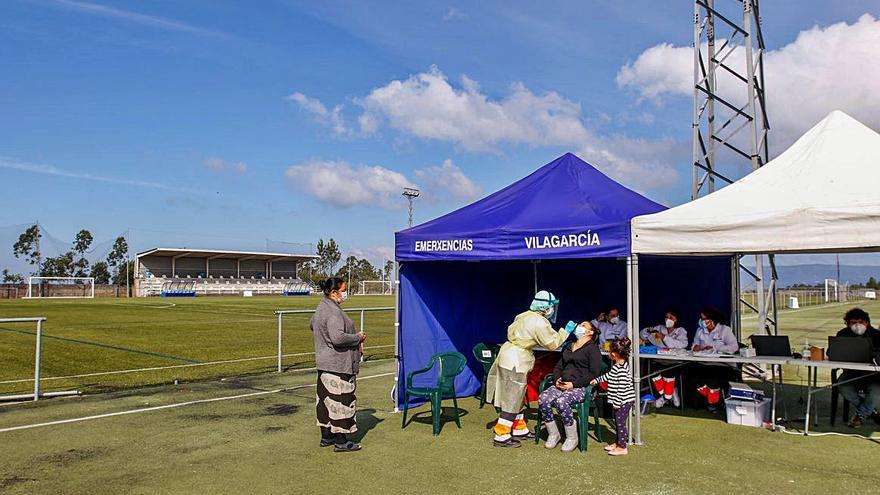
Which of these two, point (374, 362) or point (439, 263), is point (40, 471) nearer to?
point (439, 263)

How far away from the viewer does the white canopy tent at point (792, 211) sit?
5.96 meters

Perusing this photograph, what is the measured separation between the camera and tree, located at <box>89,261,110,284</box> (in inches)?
3873

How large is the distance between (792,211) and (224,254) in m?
94.2

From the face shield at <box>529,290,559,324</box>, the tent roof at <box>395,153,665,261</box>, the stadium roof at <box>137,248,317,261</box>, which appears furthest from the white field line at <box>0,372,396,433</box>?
the stadium roof at <box>137,248,317,261</box>

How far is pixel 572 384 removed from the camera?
6324mm

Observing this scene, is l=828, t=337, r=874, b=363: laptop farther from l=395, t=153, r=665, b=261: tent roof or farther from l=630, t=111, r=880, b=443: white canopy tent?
l=395, t=153, r=665, b=261: tent roof

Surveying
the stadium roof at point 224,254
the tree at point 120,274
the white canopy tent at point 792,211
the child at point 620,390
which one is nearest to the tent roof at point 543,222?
the white canopy tent at point 792,211

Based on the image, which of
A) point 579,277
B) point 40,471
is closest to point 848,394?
point 579,277

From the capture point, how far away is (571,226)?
7109 mm

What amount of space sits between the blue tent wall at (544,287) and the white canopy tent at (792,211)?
3.05 metres

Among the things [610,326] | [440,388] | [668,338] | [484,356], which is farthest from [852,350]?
[440,388]

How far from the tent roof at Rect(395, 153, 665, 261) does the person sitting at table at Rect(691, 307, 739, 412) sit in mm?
1611

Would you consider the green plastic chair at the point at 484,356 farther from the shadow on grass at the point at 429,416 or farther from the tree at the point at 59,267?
the tree at the point at 59,267

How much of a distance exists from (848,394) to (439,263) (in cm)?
513
